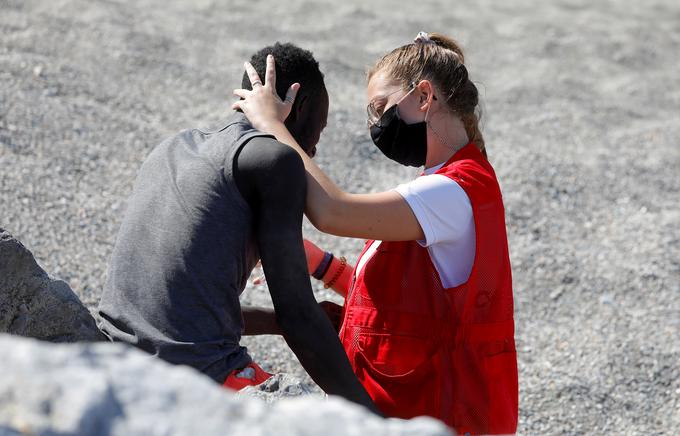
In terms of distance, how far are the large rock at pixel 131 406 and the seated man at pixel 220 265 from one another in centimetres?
106

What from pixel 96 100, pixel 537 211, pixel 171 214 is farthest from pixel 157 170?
pixel 96 100

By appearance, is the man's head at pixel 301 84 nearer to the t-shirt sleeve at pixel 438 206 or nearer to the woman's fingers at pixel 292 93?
the woman's fingers at pixel 292 93

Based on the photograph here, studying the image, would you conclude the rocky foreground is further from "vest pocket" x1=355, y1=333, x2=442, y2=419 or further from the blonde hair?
the blonde hair

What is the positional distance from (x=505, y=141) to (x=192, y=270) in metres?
5.09

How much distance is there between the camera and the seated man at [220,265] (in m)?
2.33

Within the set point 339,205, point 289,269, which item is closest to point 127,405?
point 289,269

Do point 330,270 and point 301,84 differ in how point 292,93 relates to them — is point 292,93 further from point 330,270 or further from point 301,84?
point 330,270

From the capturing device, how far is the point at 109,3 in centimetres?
882

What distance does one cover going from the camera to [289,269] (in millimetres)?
2340

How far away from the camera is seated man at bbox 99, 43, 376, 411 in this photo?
2334 mm

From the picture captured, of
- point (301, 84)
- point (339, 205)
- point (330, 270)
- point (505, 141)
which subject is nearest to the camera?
point (339, 205)

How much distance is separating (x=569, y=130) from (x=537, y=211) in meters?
1.61

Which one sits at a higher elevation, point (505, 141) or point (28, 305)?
point (28, 305)

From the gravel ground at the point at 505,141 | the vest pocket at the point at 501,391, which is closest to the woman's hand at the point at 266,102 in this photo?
the vest pocket at the point at 501,391
